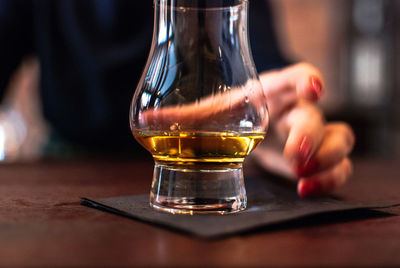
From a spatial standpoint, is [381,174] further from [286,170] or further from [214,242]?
[214,242]

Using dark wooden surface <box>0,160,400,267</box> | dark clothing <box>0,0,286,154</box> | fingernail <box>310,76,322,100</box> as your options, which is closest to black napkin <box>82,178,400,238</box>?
dark wooden surface <box>0,160,400,267</box>

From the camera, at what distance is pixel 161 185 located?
0.50 m

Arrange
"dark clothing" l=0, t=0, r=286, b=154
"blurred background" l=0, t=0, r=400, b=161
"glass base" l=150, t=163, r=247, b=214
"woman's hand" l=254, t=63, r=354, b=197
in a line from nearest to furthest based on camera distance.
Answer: "glass base" l=150, t=163, r=247, b=214 < "woman's hand" l=254, t=63, r=354, b=197 < "dark clothing" l=0, t=0, r=286, b=154 < "blurred background" l=0, t=0, r=400, b=161

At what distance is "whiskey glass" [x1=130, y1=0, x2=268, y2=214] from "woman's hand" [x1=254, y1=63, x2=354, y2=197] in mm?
105

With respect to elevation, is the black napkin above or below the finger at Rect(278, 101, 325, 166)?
below

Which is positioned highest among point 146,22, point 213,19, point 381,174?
point 146,22

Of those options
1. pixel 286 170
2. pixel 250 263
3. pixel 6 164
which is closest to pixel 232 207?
pixel 250 263

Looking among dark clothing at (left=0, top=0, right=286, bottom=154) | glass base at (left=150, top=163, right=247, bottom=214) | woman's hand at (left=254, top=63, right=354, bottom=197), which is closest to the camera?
glass base at (left=150, top=163, right=247, bottom=214)

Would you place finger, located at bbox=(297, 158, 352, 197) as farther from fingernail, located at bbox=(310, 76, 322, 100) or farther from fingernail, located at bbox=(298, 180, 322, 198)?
fingernail, located at bbox=(310, 76, 322, 100)

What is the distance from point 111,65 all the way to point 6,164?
55 centimetres

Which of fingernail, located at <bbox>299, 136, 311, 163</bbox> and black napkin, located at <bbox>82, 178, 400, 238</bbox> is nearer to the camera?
black napkin, located at <bbox>82, 178, 400, 238</bbox>

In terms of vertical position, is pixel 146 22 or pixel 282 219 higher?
pixel 146 22

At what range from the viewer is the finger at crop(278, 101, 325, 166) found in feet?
1.88

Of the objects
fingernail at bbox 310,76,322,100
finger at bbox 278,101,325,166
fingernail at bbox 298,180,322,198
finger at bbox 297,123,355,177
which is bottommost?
fingernail at bbox 298,180,322,198
